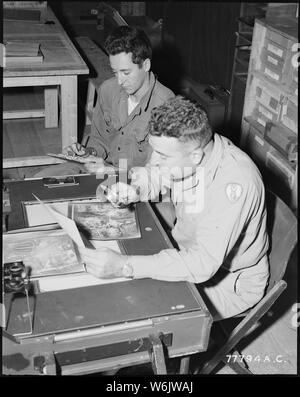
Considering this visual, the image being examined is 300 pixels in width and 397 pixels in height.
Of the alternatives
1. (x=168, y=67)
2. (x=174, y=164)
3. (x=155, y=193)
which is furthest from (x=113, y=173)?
(x=168, y=67)

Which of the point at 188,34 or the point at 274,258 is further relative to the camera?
the point at 188,34

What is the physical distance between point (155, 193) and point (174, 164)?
481 millimetres

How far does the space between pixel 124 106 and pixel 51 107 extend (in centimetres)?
119

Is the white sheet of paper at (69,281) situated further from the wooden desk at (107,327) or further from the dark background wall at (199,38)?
the dark background wall at (199,38)

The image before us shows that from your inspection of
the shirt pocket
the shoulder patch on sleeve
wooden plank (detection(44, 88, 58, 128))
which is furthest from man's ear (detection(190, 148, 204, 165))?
wooden plank (detection(44, 88, 58, 128))

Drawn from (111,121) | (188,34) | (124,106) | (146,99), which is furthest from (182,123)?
(188,34)

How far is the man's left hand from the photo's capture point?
5.21ft

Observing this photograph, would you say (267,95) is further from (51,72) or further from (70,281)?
(70,281)

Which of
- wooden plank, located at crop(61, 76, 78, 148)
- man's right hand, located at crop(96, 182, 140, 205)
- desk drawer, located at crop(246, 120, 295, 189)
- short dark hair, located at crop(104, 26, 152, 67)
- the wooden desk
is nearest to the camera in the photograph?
the wooden desk

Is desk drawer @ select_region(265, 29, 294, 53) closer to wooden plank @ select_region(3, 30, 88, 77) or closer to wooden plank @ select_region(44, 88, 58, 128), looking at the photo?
wooden plank @ select_region(3, 30, 88, 77)

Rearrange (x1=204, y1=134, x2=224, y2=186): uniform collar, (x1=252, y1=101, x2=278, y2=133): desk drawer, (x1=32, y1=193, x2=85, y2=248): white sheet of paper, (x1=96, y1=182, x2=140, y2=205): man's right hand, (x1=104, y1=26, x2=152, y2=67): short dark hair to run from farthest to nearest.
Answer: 1. (x1=252, y1=101, x2=278, y2=133): desk drawer
2. (x1=104, y1=26, x2=152, y2=67): short dark hair
3. (x1=96, y1=182, x2=140, y2=205): man's right hand
4. (x1=204, y1=134, x2=224, y2=186): uniform collar
5. (x1=32, y1=193, x2=85, y2=248): white sheet of paper

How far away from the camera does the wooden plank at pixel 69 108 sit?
321 cm

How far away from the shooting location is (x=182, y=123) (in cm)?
170

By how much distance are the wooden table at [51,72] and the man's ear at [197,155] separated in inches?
65.1
